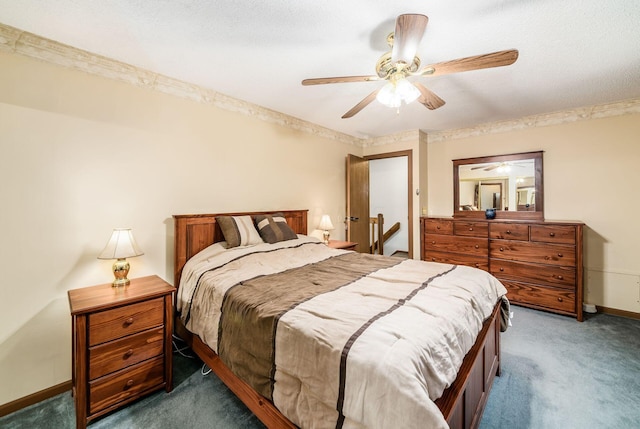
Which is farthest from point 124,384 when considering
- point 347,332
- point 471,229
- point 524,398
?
point 471,229

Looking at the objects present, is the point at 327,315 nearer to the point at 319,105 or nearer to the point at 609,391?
the point at 609,391

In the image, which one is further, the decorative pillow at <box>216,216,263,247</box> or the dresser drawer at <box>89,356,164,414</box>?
the decorative pillow at <box>216,216,263,247</box>

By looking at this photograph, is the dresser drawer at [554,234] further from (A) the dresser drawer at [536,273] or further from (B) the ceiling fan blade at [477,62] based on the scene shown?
(B) the ceiling fan blade at [477,62]

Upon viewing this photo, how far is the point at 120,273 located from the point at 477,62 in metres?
2.75

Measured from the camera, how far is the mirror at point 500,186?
3.50 meters

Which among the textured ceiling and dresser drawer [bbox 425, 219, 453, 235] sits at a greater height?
the textured ceiling

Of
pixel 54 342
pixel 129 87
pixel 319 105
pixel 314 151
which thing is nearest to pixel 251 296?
pixel 54 342

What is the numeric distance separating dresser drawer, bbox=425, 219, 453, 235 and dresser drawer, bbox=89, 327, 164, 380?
3497mm

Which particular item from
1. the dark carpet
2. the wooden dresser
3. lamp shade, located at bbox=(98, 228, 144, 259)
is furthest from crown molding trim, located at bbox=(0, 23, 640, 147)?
the dark carpet

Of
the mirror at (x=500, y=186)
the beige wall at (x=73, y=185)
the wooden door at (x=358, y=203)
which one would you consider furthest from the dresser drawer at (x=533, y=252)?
the beige wall at (x=73, y=185)

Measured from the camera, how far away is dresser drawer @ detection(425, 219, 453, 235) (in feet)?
12.3

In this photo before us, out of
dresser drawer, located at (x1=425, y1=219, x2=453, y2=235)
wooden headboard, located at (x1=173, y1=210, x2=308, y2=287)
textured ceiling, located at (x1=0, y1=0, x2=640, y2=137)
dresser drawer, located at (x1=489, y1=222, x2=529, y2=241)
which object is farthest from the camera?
dresser drawer, located at (x1=425, y1=219, x2=453, y2=235)

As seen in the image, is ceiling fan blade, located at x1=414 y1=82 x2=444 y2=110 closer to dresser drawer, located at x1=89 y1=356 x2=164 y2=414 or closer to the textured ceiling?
the textured ceiling

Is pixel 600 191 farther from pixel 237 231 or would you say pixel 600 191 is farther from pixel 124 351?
pixel 124 351
